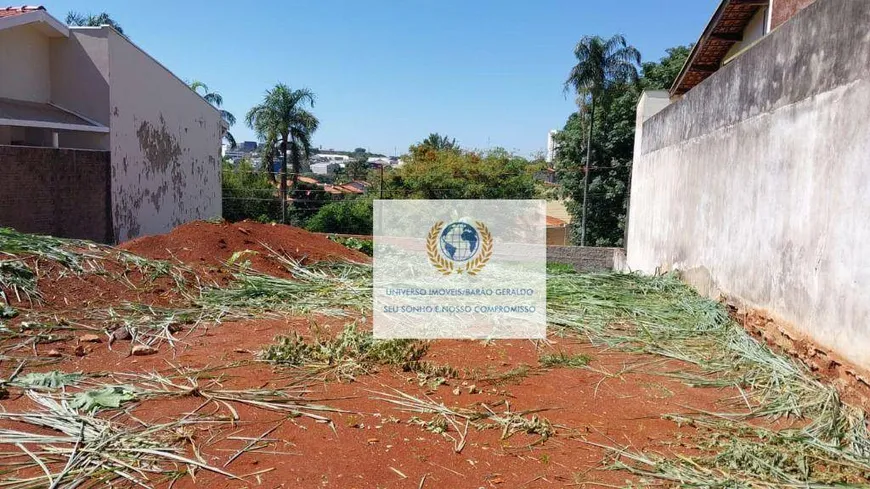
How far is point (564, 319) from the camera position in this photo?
18.7 ft

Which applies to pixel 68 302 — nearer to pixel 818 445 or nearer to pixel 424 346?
pixel 424 346

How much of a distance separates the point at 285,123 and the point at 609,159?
1332cm

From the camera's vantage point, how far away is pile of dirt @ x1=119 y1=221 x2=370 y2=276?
7.62m

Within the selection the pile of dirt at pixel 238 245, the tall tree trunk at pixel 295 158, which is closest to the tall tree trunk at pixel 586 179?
the tall tree trunk at pixel 295 158

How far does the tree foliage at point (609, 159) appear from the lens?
2172cm

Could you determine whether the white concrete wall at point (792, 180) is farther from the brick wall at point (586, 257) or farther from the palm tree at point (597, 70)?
the palm tree at point (597, 70)

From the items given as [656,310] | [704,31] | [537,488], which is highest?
[704,31]

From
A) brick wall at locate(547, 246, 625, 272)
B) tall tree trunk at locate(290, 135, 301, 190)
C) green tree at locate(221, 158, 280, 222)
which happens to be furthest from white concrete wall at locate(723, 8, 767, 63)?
tall tree trunk at locate(290, 135, 301, 190)

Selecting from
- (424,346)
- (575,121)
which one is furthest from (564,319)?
(575,121)

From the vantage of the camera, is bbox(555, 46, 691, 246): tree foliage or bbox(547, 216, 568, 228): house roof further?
bbox(547, 216, 568, 228): house roof

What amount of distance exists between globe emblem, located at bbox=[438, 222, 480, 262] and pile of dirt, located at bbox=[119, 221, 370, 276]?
1.45 metres

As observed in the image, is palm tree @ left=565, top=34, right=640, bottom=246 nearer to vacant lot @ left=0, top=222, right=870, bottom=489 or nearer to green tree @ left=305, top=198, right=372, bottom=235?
green tree @ left=305, top=198, right=372, bottom=235

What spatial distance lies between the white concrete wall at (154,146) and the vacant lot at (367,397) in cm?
629

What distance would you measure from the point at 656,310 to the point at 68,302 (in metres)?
5.88
